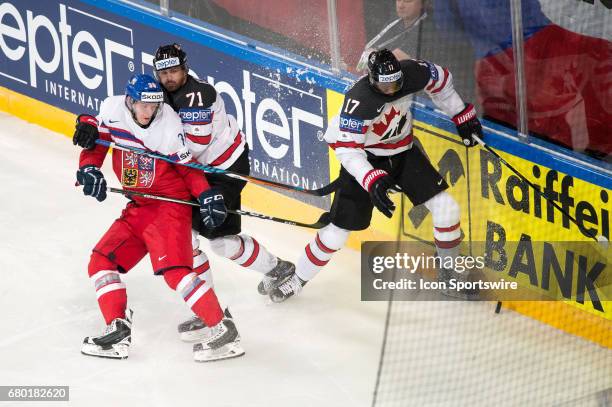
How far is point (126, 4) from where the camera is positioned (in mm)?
6883

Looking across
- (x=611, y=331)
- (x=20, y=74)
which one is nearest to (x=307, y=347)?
(x=611, y=331)

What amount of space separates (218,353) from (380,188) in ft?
3.15

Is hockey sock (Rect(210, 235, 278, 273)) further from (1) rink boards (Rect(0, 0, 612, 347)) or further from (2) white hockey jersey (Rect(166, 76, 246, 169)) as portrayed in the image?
(1) rink boards (Rect(0, 0, 612, 347))

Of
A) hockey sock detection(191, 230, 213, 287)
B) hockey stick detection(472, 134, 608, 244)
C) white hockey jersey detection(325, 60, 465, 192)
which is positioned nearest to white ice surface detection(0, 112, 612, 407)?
hockey sock detection(191, 230, 213, 287)

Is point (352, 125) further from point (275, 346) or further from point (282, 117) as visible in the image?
point (282, 117)

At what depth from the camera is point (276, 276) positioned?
571 centimetres

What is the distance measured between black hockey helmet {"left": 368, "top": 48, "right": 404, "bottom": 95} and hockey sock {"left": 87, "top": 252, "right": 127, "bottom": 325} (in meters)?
1.31

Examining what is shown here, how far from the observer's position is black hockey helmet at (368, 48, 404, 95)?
5.02m

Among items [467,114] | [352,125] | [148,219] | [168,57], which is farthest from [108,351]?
[467,114]

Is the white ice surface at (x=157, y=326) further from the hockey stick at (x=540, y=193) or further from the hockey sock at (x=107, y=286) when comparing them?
the hockey stick at (x=540, y=193)

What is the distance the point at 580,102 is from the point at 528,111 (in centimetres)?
26

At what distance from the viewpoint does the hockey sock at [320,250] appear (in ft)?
18.1

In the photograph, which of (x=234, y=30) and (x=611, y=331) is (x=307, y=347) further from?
(x=234, y=30)

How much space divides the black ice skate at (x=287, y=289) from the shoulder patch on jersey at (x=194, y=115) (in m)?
0.93
